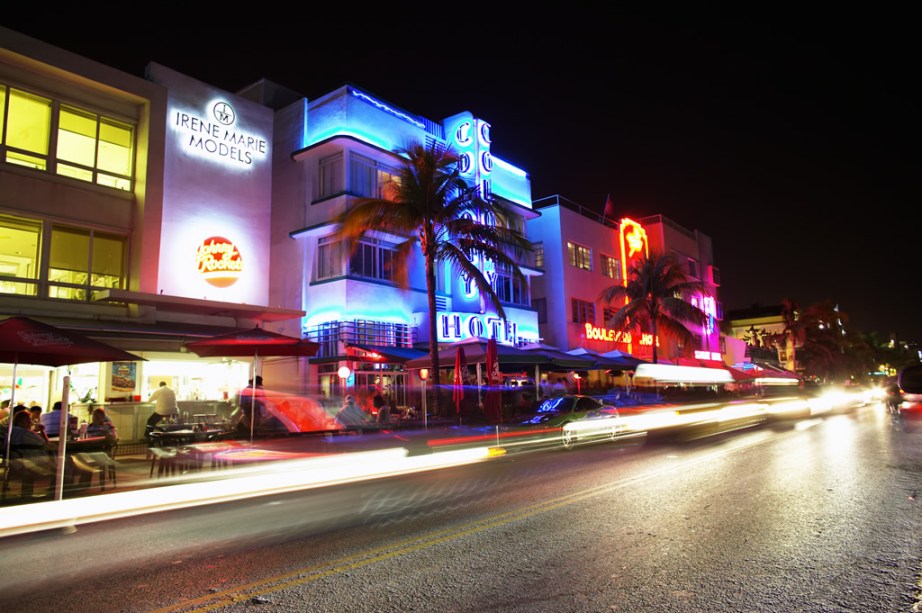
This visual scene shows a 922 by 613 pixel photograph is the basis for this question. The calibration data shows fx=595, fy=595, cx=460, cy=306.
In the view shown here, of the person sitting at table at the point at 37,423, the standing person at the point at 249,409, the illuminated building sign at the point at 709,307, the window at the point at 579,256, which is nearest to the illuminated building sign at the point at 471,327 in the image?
the window at the point at 579,256

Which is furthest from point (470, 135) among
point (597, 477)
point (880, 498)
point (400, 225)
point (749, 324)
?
point (749, 324)

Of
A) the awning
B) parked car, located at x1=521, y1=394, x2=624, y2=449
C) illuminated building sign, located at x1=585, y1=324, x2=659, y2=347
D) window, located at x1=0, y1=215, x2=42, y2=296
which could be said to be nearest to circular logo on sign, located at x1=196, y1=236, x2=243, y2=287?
window, located at x1=0, y1=215, x2=42, y2=296

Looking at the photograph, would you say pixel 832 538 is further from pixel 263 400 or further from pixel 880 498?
pixel 263 400

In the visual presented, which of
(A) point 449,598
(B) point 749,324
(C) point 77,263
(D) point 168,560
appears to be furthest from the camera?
(B) point 749,324

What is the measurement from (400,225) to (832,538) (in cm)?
1530

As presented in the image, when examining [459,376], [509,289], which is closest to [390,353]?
[459,376]

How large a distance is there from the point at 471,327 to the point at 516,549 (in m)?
19.7

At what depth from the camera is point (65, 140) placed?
18.0 metres

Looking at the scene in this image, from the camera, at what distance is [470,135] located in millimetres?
26828

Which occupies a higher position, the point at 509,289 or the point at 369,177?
the point at 369,177

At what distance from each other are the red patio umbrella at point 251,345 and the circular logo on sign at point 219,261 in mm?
7875

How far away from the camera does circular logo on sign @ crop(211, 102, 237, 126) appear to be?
2216 centimetres

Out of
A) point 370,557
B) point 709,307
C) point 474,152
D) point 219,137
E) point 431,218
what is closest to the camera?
point 370,557

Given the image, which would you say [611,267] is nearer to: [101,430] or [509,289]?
[509,289]
